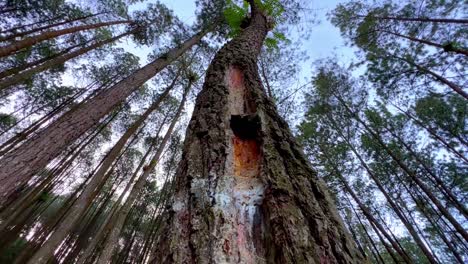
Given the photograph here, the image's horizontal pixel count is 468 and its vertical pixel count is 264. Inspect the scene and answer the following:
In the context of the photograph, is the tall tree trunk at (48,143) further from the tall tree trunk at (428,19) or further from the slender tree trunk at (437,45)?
the tall tree trunk at (428,19)

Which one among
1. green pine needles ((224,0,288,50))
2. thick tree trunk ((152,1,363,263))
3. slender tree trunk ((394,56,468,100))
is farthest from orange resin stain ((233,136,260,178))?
slender tree trunk ((394,56,468,100))

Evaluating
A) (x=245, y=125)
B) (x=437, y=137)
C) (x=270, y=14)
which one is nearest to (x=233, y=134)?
(x=245, y=125)

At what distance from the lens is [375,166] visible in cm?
1159

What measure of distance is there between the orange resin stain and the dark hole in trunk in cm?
4

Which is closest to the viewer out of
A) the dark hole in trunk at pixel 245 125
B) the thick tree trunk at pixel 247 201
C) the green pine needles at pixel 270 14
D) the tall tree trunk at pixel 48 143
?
the thick tree trunk at pixel 247 201

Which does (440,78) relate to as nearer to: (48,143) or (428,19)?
(428,19)

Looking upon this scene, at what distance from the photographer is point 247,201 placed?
0.96 meters

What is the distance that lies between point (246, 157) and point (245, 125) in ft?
0.70

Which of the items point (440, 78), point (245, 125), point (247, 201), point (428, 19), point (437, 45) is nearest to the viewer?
point (247, 201)

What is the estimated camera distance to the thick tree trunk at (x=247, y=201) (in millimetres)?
719

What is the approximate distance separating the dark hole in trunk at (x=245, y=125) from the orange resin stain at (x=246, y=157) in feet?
0.12

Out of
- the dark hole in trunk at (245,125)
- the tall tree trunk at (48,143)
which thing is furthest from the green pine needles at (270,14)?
the dark hole in trunk at (245,125)

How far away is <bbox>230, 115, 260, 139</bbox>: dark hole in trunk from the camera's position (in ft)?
4.27

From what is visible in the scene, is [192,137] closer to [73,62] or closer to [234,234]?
[234,234]
